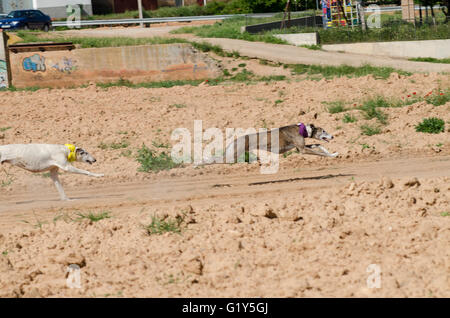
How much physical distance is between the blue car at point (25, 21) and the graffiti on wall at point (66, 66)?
16059 mm

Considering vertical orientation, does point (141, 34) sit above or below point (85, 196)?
above

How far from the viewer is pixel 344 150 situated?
16109mm

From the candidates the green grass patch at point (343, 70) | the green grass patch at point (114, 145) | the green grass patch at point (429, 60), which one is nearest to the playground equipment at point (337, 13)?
the green grass patch at point (429, 60)

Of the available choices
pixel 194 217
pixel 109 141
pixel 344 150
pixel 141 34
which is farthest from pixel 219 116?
pixel 141 34

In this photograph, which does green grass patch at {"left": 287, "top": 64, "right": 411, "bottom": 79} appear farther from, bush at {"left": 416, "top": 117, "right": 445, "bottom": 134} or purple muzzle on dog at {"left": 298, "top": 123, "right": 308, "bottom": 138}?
purple muzzle on dog at {"left": 298, "top": 123, "right": 308, "bottom": 138}

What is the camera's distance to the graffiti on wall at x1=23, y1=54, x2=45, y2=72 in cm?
2633

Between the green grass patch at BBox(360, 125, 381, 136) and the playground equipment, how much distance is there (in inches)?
760

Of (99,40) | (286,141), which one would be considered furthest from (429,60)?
(286,141)

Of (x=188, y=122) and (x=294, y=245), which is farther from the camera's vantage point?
(x=188, y=122)

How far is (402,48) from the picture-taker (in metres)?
30.5

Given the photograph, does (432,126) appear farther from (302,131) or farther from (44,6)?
(44,6)

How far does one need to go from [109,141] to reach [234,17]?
29.1 metres

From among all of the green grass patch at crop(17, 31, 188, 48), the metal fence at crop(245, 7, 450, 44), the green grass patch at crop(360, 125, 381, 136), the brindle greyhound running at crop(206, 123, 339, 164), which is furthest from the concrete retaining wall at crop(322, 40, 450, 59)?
the brindle greyhound running at crop(206, 123, 339, 164)
